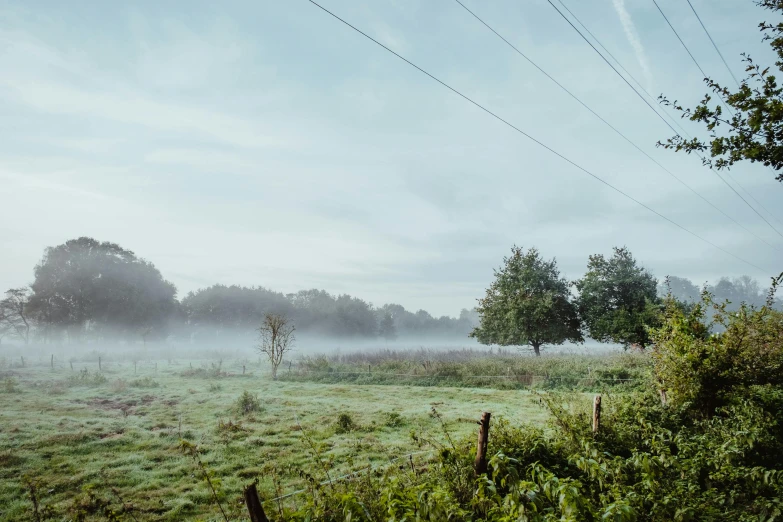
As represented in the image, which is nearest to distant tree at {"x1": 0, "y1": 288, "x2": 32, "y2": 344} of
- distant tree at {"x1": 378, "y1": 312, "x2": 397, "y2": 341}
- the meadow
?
the meadow

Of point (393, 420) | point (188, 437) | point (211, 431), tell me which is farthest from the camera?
point (393, 420)

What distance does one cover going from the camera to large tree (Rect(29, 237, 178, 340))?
127ft

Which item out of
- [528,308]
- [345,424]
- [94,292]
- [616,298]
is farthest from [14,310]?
[616,298]

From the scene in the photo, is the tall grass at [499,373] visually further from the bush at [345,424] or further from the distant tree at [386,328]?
the distant tree at [386,328]

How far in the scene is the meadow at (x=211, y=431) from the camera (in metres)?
6.50

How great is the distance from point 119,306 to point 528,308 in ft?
145

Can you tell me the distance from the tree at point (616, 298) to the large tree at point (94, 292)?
48.7m

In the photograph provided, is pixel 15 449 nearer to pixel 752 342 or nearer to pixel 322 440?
pixel 322 440

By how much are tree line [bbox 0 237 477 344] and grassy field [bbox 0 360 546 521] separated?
23.1m

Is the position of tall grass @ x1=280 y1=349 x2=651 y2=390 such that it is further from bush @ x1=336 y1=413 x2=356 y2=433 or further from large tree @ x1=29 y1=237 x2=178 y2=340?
large tree @ x1=29 y1=237 x2=178 y2=340

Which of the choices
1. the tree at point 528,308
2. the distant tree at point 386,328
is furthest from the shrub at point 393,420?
the distant tree at point 386,328

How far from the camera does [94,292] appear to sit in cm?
4125

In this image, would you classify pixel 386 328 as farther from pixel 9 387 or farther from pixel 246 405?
pixel 246 405

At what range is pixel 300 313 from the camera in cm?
7619
